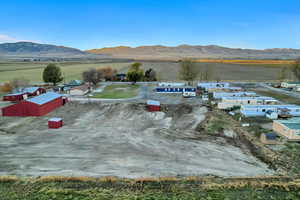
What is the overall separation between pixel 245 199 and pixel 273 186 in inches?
117

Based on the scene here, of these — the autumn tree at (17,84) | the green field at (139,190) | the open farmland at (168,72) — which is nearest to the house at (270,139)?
the green field at (139,190)

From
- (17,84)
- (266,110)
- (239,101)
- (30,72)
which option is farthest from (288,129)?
(30,72)

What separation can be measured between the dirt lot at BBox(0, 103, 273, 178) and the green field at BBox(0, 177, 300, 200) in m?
1.18

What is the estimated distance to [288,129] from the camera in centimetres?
2133

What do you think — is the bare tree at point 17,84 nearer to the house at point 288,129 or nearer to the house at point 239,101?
the house at point 239,101

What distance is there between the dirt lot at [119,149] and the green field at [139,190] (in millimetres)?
1178

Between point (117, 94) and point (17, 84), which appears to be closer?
point (117, 94)

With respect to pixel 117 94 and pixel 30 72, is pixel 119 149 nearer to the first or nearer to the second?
pixel 117 94

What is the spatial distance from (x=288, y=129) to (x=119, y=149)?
63.2ft

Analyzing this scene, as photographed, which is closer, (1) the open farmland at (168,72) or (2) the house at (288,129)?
(2) the house at (288,129)

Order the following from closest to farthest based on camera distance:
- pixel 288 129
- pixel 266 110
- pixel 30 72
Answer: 1. pixel 288 129
2. pixel 266 110
3. pixel 30 72

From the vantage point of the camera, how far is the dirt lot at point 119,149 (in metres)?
15.7

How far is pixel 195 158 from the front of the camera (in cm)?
1755

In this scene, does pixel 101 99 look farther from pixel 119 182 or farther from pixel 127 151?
pixel 119 182
